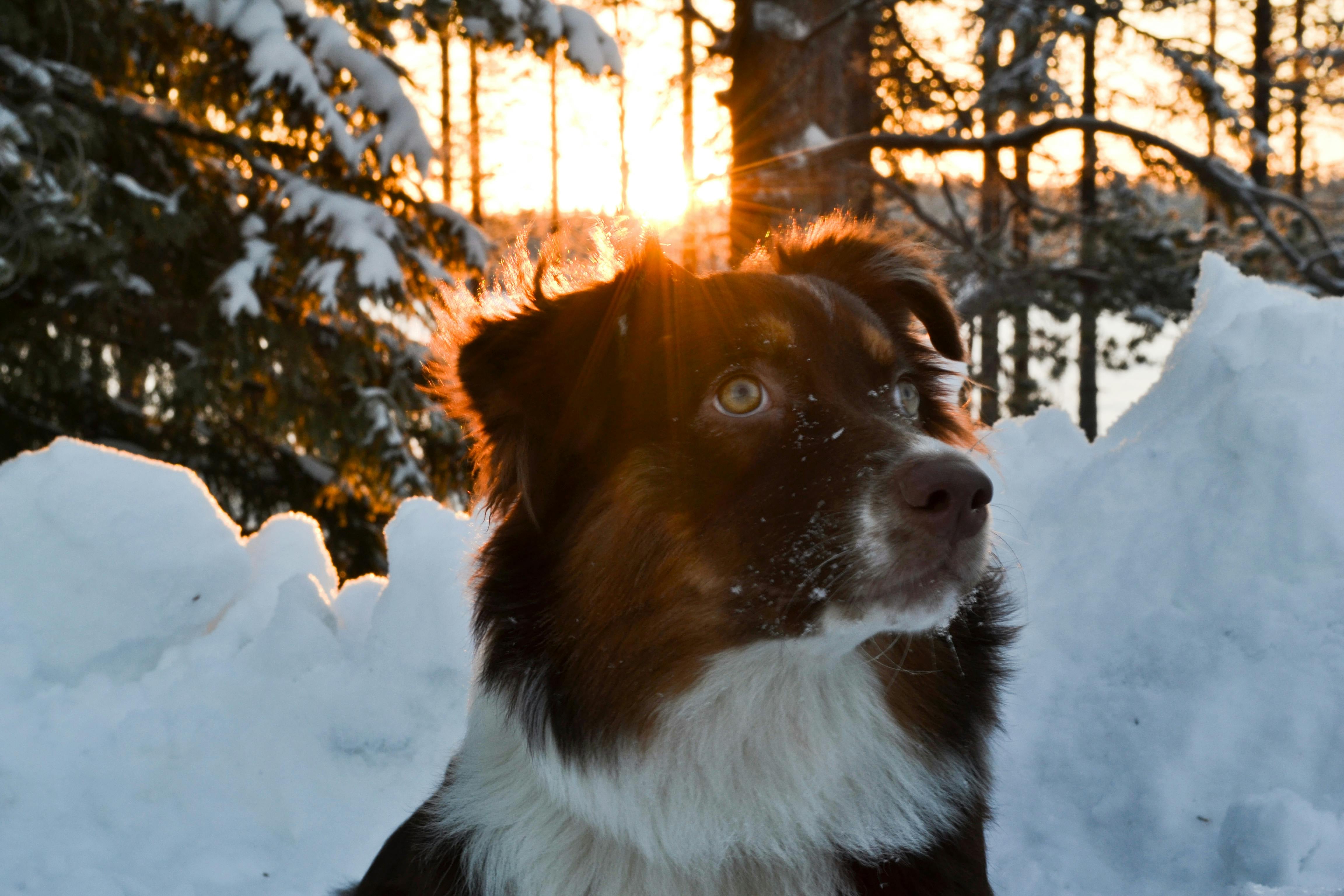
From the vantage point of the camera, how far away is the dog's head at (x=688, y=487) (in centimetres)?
218

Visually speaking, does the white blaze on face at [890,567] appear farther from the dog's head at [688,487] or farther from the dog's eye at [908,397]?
the dog's eye at [908,397]

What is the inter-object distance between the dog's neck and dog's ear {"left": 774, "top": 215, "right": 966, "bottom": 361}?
4.33ft

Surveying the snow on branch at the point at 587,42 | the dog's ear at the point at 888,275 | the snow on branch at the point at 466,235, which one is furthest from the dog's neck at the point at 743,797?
the snow on branch at the point at 466,235

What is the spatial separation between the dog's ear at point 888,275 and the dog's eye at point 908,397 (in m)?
0.39

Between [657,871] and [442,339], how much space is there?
1534 millimetres

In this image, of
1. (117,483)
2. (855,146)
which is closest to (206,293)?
(117,483)

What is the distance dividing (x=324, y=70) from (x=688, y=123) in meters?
5.65

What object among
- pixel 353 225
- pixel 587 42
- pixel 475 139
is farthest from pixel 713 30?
pixel 475 139

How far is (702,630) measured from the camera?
239 centimetres

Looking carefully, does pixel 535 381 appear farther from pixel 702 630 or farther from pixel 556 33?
pixel 556 33

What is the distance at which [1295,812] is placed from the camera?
2.95 m

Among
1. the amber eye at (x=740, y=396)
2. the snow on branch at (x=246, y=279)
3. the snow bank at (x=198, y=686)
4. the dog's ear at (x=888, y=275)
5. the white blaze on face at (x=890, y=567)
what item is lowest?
the snow bank at (x=198, y=686)

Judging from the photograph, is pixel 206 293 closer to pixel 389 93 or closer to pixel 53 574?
pixel 389 93

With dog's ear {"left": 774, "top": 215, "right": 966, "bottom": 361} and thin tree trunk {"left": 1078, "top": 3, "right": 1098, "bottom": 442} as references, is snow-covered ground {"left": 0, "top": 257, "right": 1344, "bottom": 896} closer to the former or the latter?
dog's ear {"left": 774, "top": 215, "right": 966, "bottom": 361}
